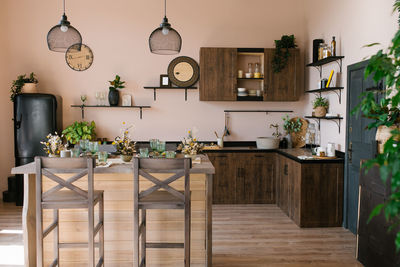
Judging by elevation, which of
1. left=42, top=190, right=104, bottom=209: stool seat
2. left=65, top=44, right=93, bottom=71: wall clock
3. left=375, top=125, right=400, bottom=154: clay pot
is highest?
left=65, top=44, right=93, bottom=71: wall clock

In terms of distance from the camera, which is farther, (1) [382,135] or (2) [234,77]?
(2) [234,77]

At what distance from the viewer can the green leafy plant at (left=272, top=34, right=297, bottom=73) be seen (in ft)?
18.9

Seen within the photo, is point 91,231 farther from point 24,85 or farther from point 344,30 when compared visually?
point 344,30

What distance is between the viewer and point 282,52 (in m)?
5.78

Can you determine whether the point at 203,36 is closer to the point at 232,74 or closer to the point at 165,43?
the point at 232,74

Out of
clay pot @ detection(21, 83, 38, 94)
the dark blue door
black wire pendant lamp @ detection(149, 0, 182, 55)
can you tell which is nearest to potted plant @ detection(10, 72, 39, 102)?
clay pot @ detection(21, 83, 38, 94)

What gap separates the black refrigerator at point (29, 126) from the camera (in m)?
5.48

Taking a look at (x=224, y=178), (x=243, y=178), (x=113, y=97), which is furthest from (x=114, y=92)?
(x=243, y=178)

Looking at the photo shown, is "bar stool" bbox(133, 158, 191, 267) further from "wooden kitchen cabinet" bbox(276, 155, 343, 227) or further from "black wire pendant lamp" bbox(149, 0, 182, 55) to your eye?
"wooden kitchen cabinet" bbox(276, 155, 343, 227)

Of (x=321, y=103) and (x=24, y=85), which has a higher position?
A: (x=24, y=85)

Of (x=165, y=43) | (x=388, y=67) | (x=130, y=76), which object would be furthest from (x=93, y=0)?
(x=388, y=67)

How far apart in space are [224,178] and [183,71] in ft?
6.35

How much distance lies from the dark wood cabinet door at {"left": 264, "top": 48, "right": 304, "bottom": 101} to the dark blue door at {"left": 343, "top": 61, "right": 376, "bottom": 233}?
4.52 feet

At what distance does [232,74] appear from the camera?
228 inches
